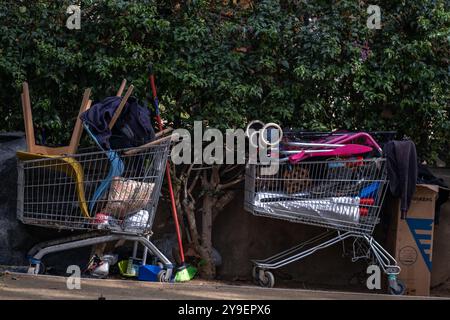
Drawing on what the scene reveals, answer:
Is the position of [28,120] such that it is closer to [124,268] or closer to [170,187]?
[170,187]

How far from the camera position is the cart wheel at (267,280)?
698 cm

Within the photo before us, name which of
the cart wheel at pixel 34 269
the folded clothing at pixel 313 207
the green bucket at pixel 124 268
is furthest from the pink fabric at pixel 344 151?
the cart wheel at pixel 34 269

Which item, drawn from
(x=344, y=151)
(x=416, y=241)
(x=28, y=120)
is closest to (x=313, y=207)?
(x=344, y=151)

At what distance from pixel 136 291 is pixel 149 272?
0.38 m

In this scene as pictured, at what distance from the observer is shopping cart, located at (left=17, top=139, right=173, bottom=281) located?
20.9 ft

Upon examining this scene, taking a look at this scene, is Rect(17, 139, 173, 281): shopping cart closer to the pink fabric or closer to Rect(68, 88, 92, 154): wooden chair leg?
Rect(68, 88, 92, 154): wooden chair leg

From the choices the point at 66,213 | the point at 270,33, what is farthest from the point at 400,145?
the point at 66,213

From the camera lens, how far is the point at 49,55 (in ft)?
23.1

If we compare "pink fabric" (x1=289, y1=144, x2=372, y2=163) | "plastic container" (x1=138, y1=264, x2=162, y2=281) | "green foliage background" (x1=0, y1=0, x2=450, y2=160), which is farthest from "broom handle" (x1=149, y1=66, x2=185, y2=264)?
"pink fabric" (x1=289, y1=144, x2=372, y2=163)

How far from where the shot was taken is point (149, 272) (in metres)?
6.68

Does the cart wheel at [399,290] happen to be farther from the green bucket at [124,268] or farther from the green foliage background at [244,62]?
the green bucket at [124,268]

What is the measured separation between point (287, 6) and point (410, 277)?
9.15 ft

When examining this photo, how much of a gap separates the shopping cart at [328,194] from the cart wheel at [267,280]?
64 centimetres
